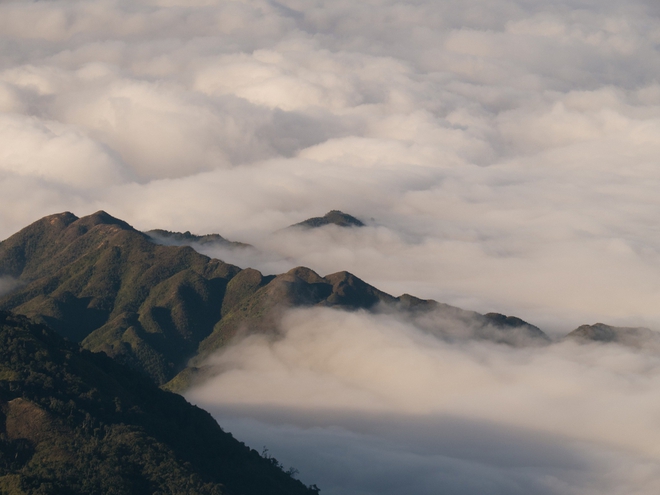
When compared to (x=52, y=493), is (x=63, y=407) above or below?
above

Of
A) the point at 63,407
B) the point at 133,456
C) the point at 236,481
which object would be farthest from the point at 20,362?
the point at 236,481

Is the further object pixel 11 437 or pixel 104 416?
pixel 104 416

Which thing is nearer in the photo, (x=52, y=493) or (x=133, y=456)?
(x=52, y=493)

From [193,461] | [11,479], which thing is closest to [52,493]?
[11,479]

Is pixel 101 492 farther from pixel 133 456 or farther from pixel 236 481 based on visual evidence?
pixel 236 481

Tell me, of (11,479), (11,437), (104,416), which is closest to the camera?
(11,479)

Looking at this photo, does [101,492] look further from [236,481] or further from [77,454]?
[236,481]

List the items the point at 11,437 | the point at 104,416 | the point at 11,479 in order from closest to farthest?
1. the point at 11,479
2. the point at 11,437
3. the point at 104,416

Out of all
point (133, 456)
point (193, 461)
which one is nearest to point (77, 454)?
point (133, 456)

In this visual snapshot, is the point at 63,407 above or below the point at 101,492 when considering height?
above
